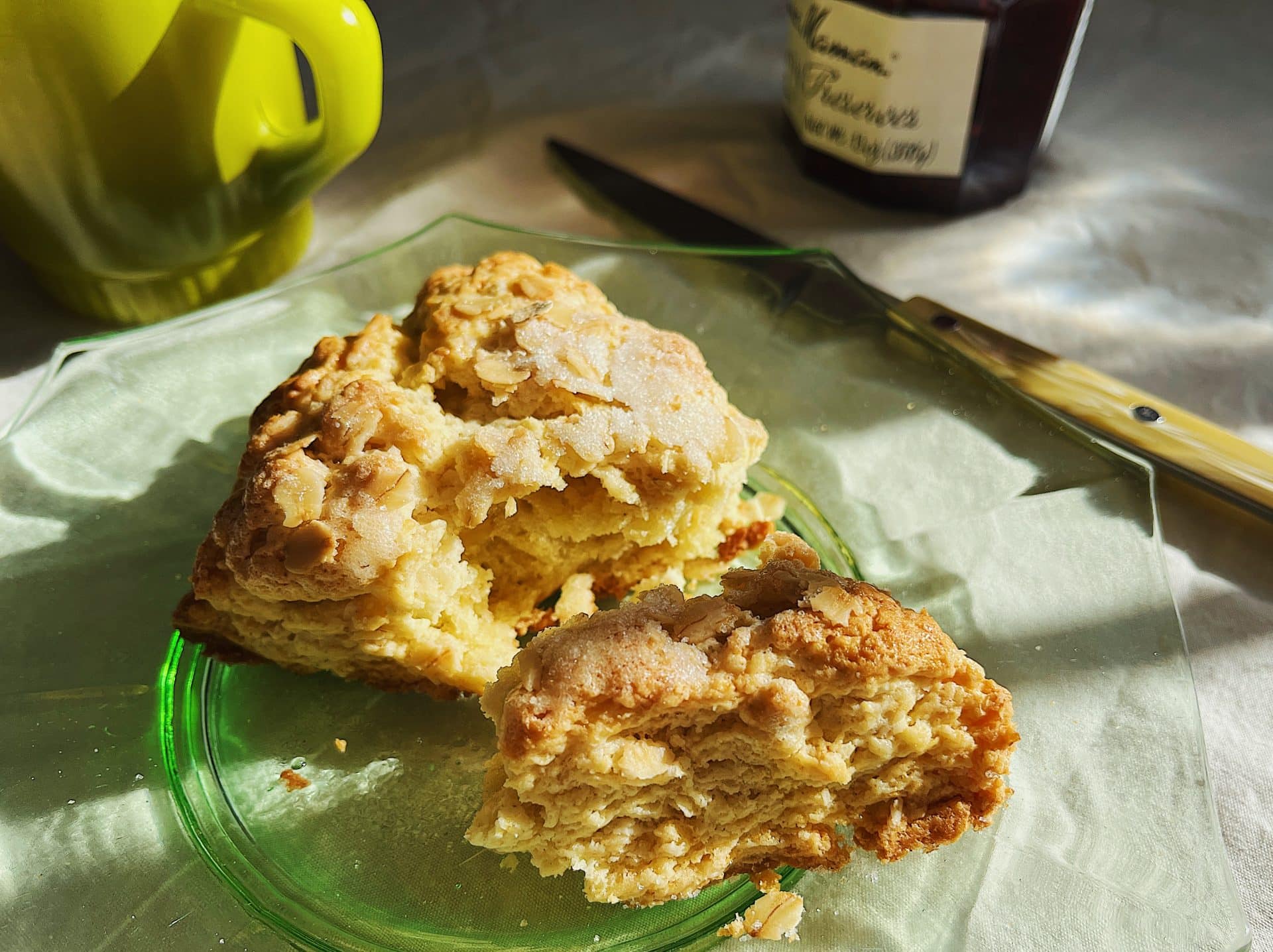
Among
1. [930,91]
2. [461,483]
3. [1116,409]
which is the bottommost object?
[1116,409]

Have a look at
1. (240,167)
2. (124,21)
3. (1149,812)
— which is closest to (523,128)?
(240,167)

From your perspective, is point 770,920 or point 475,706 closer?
point 770,920

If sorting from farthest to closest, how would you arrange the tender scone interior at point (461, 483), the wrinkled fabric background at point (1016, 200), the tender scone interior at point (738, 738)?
1. the wrinkled fabric background at point (1016, 200)
2. the tender scone interior at point (461, 483)
3. the tender scone interior at point (738, 738)

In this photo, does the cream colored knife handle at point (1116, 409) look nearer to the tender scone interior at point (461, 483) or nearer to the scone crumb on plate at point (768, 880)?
the tender scone interior at point (461, 483)

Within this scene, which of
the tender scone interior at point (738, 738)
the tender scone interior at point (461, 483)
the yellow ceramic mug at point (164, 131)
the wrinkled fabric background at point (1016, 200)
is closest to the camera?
the tender scone interior at point (738, 738)

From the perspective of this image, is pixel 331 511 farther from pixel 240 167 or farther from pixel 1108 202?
pixel 1108 202

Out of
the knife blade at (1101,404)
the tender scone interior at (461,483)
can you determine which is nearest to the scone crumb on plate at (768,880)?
the tender scone interior at (461,483)

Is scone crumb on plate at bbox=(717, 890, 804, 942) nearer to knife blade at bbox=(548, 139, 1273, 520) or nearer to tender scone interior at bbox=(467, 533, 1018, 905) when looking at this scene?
tender scone interior at bbox=(467, 533, 1018, 905)

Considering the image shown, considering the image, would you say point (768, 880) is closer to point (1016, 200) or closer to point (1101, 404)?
point (1101, 404)

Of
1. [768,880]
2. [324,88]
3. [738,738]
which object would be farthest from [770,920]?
[324,88]
